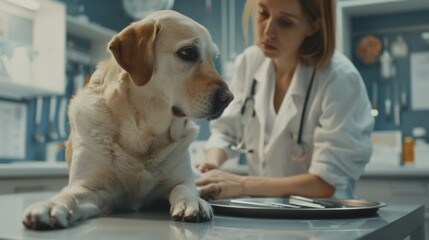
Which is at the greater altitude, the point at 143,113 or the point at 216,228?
the point at 143,113

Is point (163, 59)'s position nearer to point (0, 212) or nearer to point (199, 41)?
point (199, 41)

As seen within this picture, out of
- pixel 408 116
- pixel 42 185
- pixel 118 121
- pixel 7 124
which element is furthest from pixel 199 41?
pixel 408 116

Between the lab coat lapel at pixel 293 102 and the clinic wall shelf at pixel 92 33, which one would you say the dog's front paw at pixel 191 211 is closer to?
the lab coat lapel at pixel 293 102

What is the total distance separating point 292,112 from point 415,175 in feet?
3.29

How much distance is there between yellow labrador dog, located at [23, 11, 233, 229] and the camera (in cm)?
85

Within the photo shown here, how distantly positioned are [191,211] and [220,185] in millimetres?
485

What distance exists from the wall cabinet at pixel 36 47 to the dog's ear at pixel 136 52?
1.85 metres

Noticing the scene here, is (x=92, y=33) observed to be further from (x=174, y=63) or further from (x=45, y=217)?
(x=45, y=217)

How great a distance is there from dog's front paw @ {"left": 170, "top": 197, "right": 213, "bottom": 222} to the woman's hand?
1.05ft

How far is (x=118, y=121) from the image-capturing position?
0.87 metres

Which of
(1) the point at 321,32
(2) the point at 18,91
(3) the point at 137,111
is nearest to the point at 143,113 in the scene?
(3) the point at 137,111

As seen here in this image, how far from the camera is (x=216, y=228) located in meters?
0.64

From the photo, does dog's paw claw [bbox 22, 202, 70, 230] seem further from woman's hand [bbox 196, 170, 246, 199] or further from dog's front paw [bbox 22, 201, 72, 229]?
woman's hand [bbox 196, 170, 246, 199]

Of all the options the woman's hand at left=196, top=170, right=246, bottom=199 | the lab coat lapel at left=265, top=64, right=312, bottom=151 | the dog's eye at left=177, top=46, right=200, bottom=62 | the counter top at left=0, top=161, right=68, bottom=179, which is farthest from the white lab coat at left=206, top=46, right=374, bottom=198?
the counter top at left=0, top=161, right=68, bottom=179
